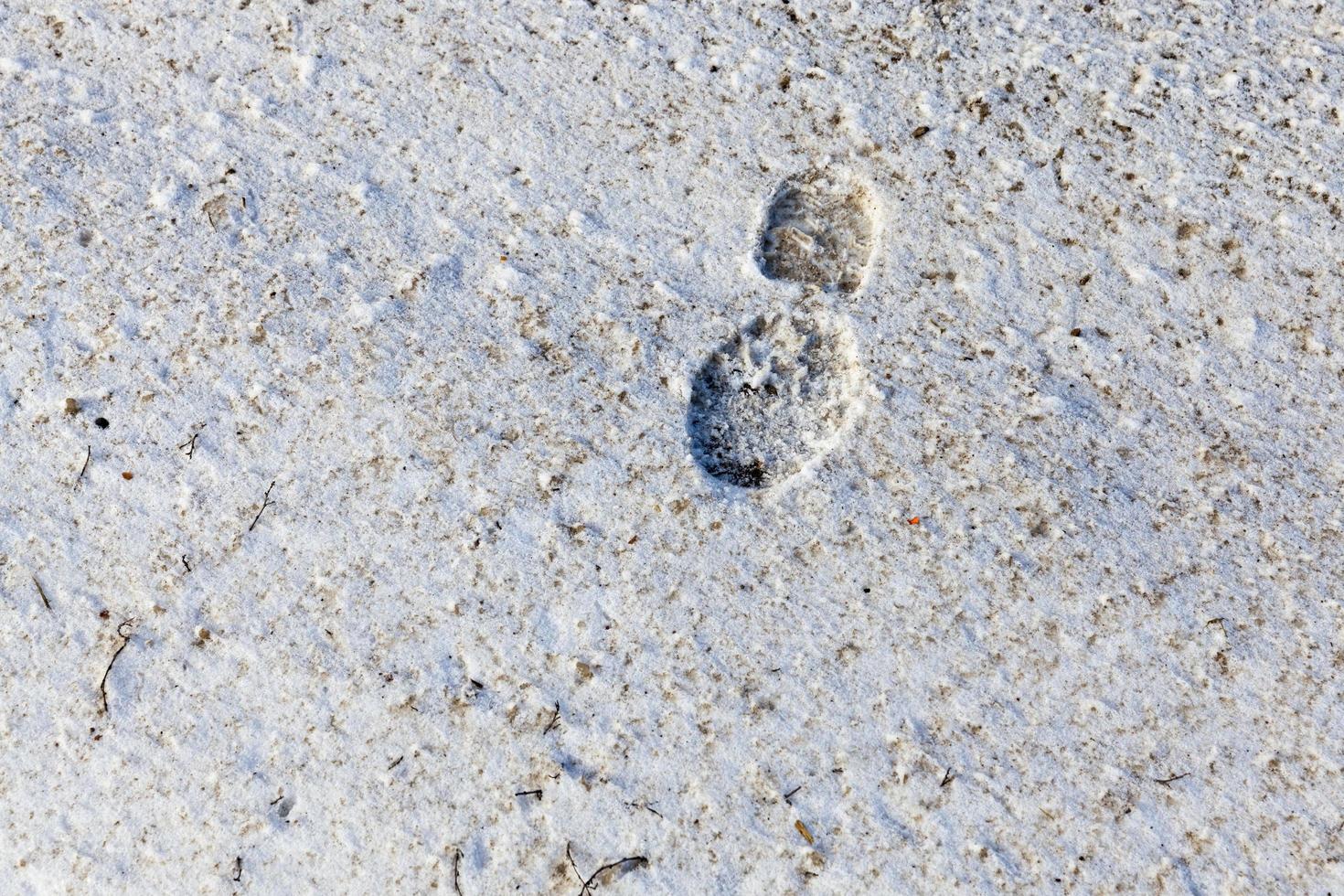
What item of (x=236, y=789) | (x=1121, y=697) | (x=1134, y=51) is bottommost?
(x=236, y=789)

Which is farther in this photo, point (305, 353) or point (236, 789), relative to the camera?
point (305, 353)

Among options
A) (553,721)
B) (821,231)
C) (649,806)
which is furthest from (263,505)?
(821,231)

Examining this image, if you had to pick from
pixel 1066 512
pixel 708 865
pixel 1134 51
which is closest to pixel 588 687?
pixel 708 865

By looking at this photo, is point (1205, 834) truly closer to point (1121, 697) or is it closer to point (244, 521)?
point (1121, 697)

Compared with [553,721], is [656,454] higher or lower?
higher

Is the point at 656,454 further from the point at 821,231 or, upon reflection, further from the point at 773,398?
the point at 821,231

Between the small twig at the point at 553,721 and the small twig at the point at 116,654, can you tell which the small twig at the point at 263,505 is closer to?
the small twig at the point at 116,654

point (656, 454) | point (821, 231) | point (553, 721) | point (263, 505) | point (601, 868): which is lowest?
point (601, 868)

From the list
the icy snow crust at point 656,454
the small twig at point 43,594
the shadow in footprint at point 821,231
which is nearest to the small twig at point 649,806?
the icy snow crust at point 656,454
